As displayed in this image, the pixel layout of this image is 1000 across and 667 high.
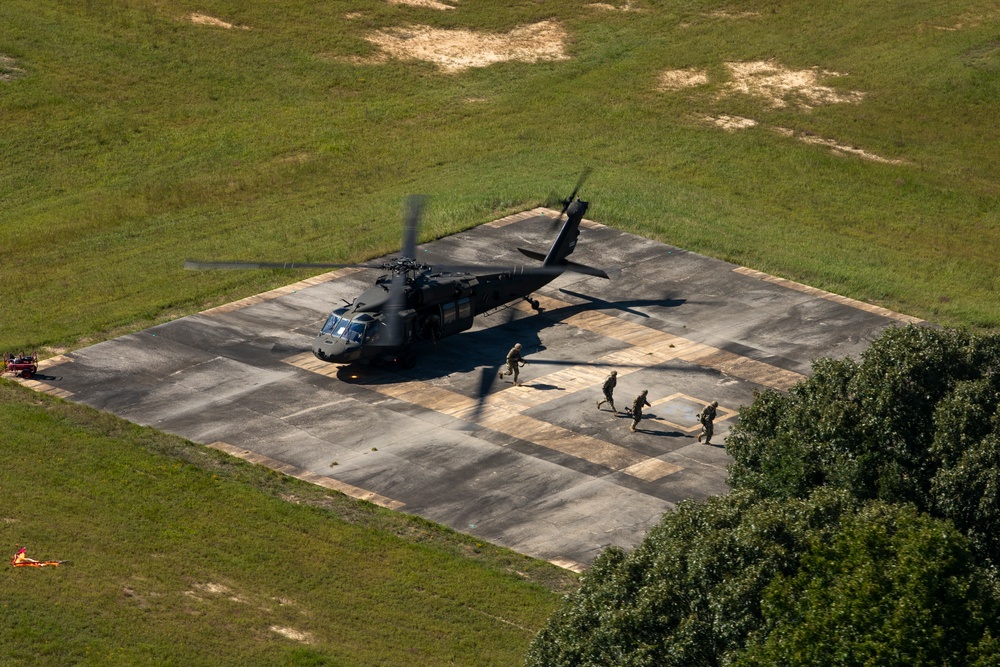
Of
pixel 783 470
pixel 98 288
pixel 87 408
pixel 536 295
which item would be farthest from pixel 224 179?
pixel 783 470

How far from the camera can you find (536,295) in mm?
51250

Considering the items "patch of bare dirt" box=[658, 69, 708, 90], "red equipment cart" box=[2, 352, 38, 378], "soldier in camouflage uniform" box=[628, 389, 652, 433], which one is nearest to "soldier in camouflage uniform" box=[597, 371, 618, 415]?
"soldier in camouflage uniform" box=[628, 389, 652, 433]

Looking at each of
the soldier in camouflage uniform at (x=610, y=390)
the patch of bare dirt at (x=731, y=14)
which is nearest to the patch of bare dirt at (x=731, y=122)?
the patch of bare dirt at (x=731, y=14)

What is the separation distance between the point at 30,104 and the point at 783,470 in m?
48.7

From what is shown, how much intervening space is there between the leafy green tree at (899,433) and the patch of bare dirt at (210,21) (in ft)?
173

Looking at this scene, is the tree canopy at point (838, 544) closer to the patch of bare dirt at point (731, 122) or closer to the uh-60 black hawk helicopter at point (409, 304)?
the uh-60 black hawk helicopter at point (409, 304)

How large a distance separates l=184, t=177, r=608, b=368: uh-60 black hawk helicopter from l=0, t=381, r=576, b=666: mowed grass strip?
6155 mm

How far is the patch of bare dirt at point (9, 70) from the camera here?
69.3 m

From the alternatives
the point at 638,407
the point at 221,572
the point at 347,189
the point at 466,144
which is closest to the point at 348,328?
the point at 638,407

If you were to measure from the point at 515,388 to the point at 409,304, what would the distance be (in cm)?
418

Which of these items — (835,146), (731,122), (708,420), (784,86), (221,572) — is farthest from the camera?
(784,86)

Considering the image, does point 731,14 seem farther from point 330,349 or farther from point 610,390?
point 330,349

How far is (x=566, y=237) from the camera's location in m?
49.4

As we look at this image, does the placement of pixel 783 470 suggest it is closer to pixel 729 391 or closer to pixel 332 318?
pixel 729 391
